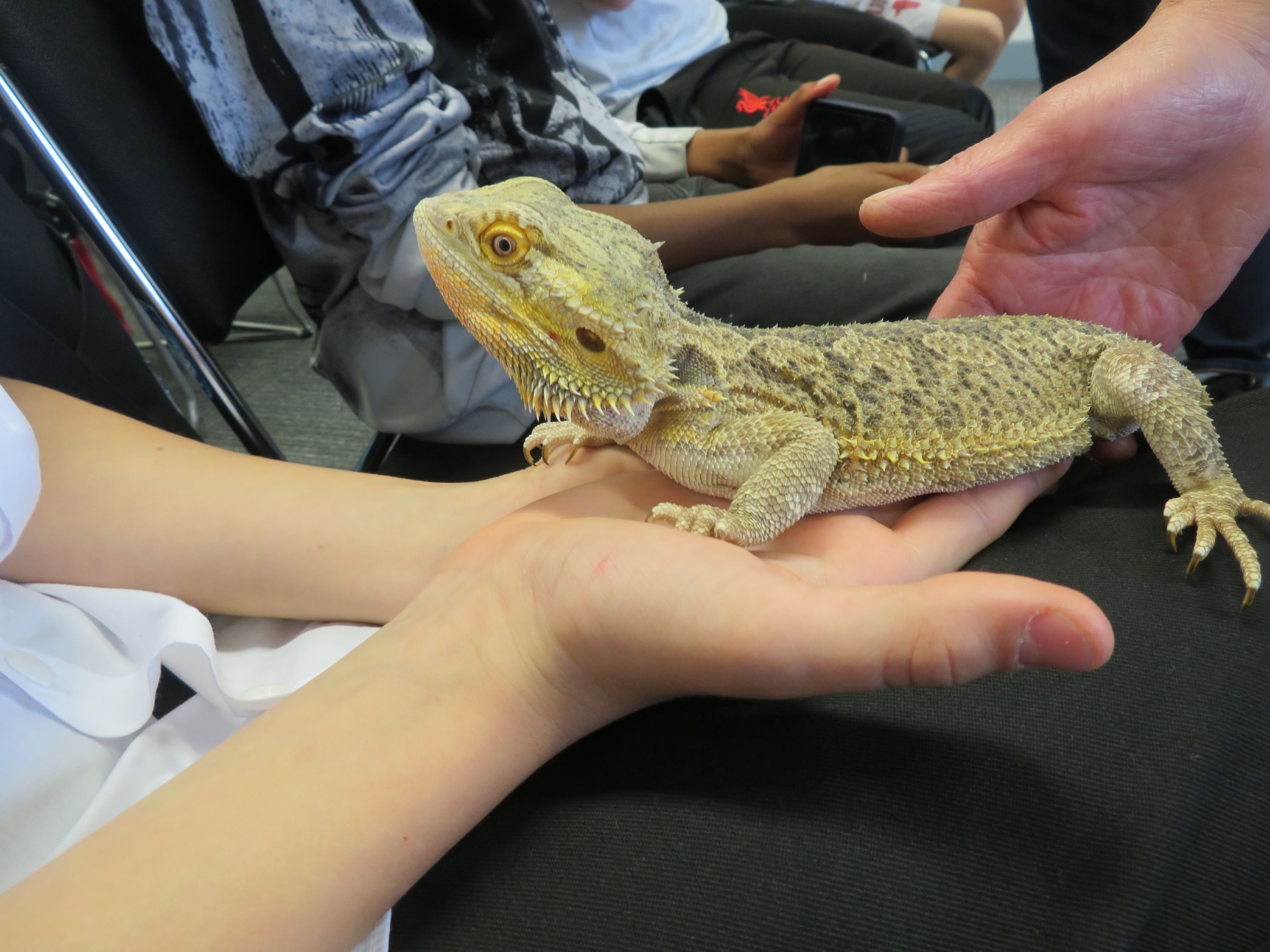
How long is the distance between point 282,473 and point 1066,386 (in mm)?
1397

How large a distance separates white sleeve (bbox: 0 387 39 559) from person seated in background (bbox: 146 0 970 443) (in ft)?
2.62

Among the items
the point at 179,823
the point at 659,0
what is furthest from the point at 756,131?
the point at 179,823

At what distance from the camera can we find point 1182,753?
72 centimetres

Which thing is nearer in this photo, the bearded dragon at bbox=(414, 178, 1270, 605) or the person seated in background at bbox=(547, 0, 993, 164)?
the bearded dragon at bbox=(414, 178, 1270, 605)

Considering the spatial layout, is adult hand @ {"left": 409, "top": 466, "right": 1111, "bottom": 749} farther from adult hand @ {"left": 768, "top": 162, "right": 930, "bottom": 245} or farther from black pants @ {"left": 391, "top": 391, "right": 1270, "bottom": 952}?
adult hand @ {"left": 768, "top": 162, "right": 930, "bottom": 245}

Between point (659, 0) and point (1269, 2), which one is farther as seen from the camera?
point (659, 0)

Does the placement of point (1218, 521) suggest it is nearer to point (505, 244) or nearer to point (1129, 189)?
point (1129, 189)

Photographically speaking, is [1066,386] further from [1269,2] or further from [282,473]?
[282,473]

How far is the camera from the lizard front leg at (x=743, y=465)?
3.34 ft

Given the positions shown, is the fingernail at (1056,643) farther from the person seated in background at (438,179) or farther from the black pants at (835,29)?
the black pants at (835,29)

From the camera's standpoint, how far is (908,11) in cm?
332

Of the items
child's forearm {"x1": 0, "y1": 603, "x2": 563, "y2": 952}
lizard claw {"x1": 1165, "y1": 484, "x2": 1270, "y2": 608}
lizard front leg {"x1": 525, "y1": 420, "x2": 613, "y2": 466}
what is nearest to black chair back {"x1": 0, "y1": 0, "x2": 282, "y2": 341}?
lizard front leg {"x1": 525, "y1": 420, "x2": 613, "y2": 466}

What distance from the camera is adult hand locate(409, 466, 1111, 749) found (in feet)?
2.09

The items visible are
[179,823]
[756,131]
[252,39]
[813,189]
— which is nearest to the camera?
[179,823]
